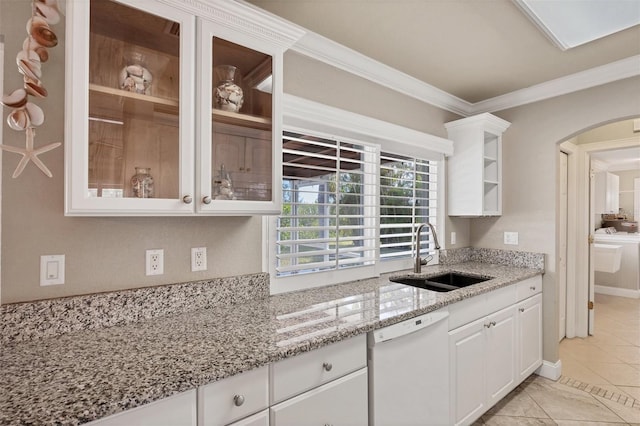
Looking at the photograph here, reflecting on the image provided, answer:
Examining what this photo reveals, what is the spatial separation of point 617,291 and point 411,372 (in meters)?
5.80

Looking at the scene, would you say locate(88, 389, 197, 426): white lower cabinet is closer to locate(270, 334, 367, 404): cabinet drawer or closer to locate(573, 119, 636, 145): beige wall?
locate(270, 334, 367, 404): cabinet drawer

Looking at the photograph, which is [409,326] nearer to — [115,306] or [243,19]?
[115,306]

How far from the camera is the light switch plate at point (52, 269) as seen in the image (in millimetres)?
1261

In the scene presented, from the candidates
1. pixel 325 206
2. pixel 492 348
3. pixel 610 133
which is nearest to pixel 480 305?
pixel 492 348

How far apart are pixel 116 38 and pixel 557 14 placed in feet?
7.06

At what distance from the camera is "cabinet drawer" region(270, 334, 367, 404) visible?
1174 millimetres

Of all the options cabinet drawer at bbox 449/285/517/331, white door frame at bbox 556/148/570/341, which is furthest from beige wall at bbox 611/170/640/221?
cabinet drawer at bbox 449/285/517/331

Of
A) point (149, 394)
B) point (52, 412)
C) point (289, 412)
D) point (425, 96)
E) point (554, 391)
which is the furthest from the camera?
point (425, 96)

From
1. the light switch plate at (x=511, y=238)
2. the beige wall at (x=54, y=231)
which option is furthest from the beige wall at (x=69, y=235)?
the light switch plate at (x=511, y=238)

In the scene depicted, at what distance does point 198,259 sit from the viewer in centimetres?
163

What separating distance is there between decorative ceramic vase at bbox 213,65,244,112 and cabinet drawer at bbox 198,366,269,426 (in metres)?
1.07

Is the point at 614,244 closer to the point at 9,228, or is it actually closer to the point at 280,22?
the point at 280,22

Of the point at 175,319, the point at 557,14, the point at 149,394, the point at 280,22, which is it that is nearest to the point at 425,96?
the point at 557,14

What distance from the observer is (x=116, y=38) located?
120 cm
